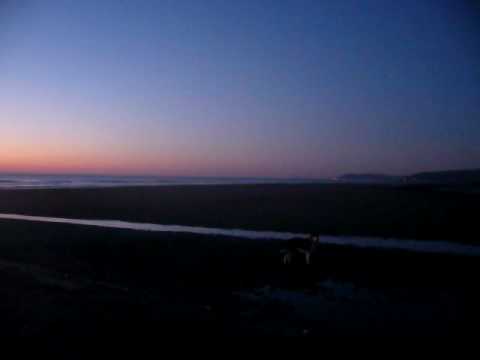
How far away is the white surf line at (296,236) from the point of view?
1330cm

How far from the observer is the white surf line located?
13.3 metres

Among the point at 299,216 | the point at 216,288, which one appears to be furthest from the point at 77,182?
the point at 216,288

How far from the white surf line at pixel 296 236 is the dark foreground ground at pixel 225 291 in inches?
57.4

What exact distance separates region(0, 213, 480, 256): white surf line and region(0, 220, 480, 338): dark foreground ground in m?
1.46

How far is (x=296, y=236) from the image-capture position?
1662 centimetres

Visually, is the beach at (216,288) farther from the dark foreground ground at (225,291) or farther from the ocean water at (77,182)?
the ocean water at (77,182)

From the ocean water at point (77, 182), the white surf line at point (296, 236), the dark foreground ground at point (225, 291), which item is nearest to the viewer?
the dark foreground ground at point (225, 291)

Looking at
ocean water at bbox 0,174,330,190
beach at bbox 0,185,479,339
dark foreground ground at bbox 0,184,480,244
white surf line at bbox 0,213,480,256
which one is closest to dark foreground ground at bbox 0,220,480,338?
beach at bbox 0,185,479,339

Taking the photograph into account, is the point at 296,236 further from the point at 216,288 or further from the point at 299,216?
the point at 216,288

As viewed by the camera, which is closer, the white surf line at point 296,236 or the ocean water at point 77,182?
the white surf line at point 296,236

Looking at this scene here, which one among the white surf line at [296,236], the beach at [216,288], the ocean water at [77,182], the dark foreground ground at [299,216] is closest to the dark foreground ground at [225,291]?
the beach at [216,288]

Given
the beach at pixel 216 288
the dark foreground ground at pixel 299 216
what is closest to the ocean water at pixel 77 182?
the dark foreground ground at pixel 299 216

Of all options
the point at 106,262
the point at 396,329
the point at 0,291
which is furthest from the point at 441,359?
the point at 106,262

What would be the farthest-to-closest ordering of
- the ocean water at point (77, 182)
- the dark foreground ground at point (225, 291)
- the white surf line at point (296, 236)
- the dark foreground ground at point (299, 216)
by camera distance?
the ocean water at point (77, 182), the dark foreground ground at point (299, 216), the white surf line at point (296, 236), the dark foreground ground at point (225, 291)
